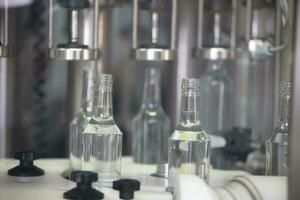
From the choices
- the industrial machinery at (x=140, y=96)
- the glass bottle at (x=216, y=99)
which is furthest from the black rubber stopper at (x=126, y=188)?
the glass bottle at (x=216, y=99)

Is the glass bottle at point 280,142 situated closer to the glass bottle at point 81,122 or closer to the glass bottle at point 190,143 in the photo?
the glass bottle at point 190,143

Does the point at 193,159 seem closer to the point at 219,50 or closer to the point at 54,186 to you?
the point at 54,186

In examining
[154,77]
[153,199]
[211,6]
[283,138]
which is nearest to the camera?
[153,199]

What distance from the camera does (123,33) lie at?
4.81 feet

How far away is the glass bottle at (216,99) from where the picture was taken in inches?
52.7

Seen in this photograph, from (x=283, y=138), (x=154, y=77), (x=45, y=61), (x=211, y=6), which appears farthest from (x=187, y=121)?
(x=45, y=61)

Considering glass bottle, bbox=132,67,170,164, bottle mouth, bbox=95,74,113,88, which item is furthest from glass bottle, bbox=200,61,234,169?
bottle mouth, bbox=95,74,113,88

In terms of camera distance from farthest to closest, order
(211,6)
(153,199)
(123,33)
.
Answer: (123,33), (211,6), (153,199)

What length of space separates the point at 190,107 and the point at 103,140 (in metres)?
0.13

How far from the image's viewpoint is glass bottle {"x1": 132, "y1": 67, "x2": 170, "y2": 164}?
112 cm

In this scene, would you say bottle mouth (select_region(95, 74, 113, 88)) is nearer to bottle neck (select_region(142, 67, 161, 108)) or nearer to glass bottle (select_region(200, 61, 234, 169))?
bottle neck (select_region(142, 67, 161, 108))

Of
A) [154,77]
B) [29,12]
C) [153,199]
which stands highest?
[29,12]

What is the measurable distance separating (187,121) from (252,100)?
557 mm

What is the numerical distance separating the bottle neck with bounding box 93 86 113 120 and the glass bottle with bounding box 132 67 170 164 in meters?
0.23
